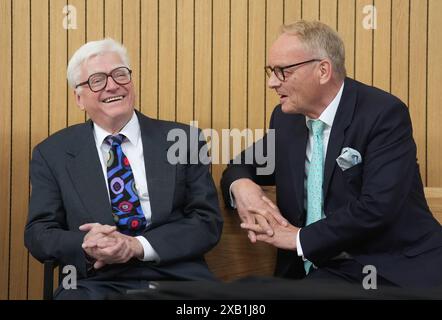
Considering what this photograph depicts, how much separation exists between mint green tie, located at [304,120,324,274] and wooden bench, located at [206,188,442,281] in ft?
1.04

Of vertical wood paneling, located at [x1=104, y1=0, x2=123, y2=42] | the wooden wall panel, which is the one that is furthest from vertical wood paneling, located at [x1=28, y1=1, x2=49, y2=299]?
vertical wood paneling, located at [x1=104, y1=0, x2=123, y2=42]

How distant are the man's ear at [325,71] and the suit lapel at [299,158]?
21cm

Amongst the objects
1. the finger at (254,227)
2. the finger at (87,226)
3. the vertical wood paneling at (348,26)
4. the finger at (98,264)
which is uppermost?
the vertical wood paneling at (348,26)

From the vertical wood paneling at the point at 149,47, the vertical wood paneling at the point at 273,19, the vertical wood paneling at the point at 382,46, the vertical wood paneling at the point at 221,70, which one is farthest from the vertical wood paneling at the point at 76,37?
the vertical wood paneling at the point at 382,46

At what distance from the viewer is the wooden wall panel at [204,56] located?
360 centimetres

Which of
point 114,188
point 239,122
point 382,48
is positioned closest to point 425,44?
point 382,48

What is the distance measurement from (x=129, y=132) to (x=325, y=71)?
0.80 metres

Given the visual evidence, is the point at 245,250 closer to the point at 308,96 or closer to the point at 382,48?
the point at 308,96

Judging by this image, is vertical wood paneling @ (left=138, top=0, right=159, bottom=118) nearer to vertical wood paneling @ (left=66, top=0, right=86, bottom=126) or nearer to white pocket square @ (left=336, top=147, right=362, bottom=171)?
vertical wood paneling @ (left=66, top=0, right=86, bottom=126)

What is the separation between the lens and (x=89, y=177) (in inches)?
114

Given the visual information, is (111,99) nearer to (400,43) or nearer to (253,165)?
(253,165)

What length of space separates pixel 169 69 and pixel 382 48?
1017 mm

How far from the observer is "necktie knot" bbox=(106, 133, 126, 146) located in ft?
9.78

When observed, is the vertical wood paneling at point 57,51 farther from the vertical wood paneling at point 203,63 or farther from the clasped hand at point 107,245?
the clasped hand at point 107,245
